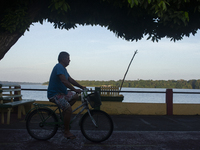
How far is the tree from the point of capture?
7004mm

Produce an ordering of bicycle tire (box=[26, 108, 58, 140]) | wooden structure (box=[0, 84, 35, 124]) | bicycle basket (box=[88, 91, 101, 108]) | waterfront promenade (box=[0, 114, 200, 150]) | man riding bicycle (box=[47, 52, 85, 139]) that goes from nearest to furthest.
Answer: waterfront promenade (box=[0, 114, 200, 150])
man riding bicycle (box=[47, 52, 85, 139])
bicycle basket (box=[88, 91, 101, 108])
bicycle tire (box=[26, 108, 58, 140])
wooden structure (box=[0, 84, 35, 124])

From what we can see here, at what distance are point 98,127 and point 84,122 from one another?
319 millimetres

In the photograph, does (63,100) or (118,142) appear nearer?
(63,100)

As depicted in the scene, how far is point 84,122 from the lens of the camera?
15.2 ft

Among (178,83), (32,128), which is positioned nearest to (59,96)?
(32,128)

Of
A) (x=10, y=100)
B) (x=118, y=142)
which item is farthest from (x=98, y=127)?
(x=10, y=100)

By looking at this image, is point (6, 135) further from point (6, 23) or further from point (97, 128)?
point (6, 23)

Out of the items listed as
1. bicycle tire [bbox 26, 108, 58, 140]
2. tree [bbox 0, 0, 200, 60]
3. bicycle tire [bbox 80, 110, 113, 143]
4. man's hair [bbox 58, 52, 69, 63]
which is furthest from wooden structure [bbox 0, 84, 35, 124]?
bicycle tire [bbox 80, 110, 113, 143]

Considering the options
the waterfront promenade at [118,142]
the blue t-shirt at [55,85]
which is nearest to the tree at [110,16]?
the blue t-shirt at [55,85]

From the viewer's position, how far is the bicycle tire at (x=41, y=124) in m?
4.66

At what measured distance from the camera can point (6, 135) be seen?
521 centimetres

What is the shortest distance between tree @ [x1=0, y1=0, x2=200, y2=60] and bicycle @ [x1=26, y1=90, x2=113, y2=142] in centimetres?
307

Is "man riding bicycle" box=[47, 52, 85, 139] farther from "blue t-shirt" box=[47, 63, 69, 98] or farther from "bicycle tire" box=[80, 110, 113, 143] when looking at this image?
"bicycle tire" box=[80, 110, 113, 143]

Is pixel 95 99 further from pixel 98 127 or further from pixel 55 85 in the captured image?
pixel 55 85
